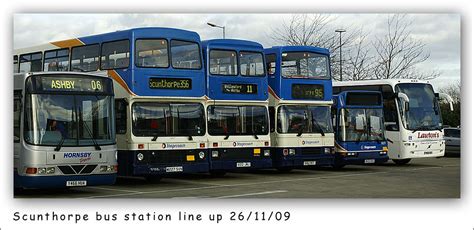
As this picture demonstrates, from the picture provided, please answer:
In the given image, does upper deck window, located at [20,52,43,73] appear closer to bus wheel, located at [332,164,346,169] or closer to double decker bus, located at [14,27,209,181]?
double decker bus, located at [14,27,209,181]

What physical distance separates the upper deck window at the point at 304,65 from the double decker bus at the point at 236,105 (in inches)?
43.3

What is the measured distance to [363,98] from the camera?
990 inches

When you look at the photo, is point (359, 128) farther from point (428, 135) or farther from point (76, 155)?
point (76, 155)

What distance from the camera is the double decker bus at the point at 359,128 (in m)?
24.5

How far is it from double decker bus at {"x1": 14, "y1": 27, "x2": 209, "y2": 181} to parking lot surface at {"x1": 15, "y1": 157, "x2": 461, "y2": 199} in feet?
2.46

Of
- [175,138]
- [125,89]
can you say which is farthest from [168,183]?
[125,89]

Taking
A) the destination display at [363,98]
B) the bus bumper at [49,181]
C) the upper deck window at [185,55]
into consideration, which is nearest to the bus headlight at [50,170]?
the bus bumper at [49,181]

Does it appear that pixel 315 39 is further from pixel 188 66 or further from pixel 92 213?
pixel 92 213

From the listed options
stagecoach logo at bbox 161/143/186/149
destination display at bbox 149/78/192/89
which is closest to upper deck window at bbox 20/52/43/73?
destination display at bbox 149/78/192/89

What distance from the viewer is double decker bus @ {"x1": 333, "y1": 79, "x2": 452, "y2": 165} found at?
2644 cm

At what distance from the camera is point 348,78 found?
42.8 m

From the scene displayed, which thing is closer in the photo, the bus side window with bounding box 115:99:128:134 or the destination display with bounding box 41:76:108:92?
the destination display with bounding box 41:76:108:92

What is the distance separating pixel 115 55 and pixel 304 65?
6391 mm

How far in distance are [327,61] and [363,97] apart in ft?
7.15
